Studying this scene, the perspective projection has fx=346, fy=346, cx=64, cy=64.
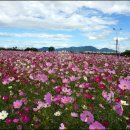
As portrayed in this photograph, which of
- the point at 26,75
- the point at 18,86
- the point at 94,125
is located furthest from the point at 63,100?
the point at 26,75

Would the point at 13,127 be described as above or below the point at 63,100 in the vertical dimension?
below

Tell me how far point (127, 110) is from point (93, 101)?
1050 mm

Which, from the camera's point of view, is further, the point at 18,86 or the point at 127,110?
the point at 18,86

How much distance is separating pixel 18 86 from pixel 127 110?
2.90m

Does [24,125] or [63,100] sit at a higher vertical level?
[63,100]

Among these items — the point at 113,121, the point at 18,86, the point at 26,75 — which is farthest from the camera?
the point at 26,75

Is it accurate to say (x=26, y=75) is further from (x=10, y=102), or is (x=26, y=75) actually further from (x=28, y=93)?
(x=10, y=102)

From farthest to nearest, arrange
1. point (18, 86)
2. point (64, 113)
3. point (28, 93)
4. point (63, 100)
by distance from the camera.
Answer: point (18, 86)
point (28, 93)
point (64, 113)
point (63, 100)

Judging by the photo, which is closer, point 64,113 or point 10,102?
point 64,113

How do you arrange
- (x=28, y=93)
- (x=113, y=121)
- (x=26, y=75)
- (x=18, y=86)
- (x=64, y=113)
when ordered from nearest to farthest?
1. (x=113, y=121)
2. (x=64, y=113)
3. (x=28, y=93)
4. (x=18, y=86)
5. (x=26, y=75)

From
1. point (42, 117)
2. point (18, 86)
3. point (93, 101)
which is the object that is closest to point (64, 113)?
point (42, 117)

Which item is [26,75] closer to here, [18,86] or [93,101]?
[18,86]

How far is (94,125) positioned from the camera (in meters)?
3.36

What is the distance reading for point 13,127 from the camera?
4.59 m
